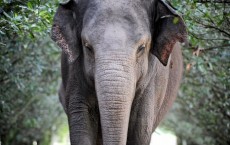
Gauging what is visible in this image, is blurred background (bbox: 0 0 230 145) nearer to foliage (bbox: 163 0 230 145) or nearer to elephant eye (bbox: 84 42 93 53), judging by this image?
foliage (bbox: 163 0 230 145)

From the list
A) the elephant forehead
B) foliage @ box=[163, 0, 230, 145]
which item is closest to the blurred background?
foliage @ box=[163, 0, 230, 145]

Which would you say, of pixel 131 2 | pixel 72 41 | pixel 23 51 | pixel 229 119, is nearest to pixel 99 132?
pixel 72 41

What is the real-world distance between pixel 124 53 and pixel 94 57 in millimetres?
393

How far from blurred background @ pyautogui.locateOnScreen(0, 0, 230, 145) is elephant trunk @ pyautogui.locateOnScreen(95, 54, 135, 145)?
1804 mm

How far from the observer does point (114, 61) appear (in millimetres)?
6012

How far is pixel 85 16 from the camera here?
6.58 meters

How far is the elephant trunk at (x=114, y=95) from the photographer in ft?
19.4

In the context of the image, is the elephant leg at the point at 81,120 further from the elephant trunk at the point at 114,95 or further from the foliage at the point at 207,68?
the foliage at the point at 207,68

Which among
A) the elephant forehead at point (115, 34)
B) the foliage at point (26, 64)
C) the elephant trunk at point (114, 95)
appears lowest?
the foliage at point (26, 64)

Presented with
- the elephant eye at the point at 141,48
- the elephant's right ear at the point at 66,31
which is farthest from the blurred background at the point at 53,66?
the elephant eye at the point at 141,48

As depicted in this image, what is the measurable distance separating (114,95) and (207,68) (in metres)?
6.40

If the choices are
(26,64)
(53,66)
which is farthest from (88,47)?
(53,66)

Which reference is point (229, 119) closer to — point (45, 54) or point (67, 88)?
point (45, 54)

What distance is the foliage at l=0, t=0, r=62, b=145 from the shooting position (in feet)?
25.8
